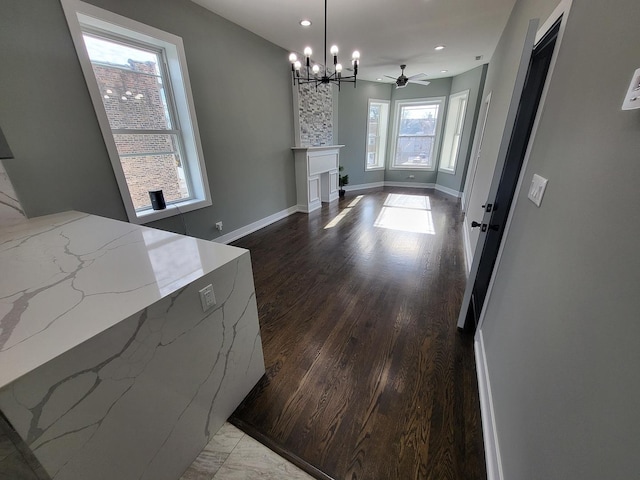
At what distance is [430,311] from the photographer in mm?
2170

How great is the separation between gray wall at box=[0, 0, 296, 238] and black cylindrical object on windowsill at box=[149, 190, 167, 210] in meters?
0.20

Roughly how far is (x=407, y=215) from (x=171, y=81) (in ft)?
13.4

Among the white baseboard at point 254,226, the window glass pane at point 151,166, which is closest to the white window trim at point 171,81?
the window glass pane at point 151,166

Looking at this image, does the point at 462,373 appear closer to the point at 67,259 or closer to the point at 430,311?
the point at 430,311

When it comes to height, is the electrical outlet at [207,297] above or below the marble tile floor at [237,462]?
above

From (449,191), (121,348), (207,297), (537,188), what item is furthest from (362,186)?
(121,348)

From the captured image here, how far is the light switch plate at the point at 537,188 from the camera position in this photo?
1021 millimetres

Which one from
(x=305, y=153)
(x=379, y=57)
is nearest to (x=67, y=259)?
(x=305, y=153)

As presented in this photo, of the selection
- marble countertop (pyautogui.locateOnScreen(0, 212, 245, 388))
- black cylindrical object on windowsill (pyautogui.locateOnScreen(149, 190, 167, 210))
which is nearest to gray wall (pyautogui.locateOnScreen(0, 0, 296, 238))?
black cylindrical object on windowsill (pyautogui.locateOnScreen(149, 190, 167, 210))

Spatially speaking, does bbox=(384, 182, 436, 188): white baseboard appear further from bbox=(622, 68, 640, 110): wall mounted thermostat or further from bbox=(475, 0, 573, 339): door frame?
bbox=(622, 68, 640, 110): wall mounted thermostat

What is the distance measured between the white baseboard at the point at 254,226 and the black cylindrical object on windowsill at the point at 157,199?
0.85m

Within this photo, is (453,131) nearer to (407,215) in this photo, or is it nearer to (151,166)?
(407,215)

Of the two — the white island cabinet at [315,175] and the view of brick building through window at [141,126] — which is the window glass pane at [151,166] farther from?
the white island cabinet at [315,175]

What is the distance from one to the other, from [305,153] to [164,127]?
7.70 ft
